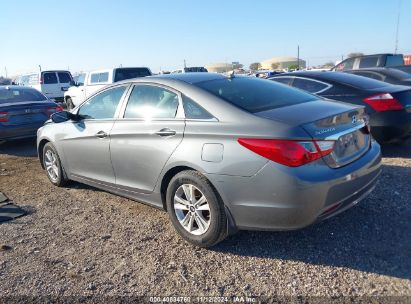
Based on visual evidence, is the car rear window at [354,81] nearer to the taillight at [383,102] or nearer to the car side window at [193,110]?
the taillight at [383,102]

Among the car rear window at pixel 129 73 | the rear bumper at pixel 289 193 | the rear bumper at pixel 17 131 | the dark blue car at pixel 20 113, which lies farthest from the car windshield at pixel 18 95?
the rear bumper at pixel 289 193

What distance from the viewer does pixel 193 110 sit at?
3.56 meters

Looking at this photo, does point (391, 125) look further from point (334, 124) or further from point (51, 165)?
point (51, 165)

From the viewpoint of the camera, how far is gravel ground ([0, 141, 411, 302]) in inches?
116

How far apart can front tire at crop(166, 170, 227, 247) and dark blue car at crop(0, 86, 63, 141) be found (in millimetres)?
5693

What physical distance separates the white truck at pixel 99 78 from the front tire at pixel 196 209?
411 inches

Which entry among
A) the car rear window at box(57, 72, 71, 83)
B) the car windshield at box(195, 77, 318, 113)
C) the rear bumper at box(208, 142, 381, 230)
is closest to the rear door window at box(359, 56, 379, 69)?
the car windshield at box(195, 77, 318, 113)

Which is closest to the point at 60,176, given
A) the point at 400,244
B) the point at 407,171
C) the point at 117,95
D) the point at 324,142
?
the point at 117,95

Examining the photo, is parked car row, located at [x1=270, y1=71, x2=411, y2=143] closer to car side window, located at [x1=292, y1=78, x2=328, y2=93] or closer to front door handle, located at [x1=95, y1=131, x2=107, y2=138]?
car side window, located at [x1=292, y1=78, x2=328, y2=93]

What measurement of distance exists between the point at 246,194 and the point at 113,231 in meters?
1.71

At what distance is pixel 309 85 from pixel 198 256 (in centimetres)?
413

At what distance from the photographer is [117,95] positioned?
4492 mm

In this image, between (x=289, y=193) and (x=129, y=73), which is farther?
(x=129, y=73)

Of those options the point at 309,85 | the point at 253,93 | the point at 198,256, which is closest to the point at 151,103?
the point at 253,93
